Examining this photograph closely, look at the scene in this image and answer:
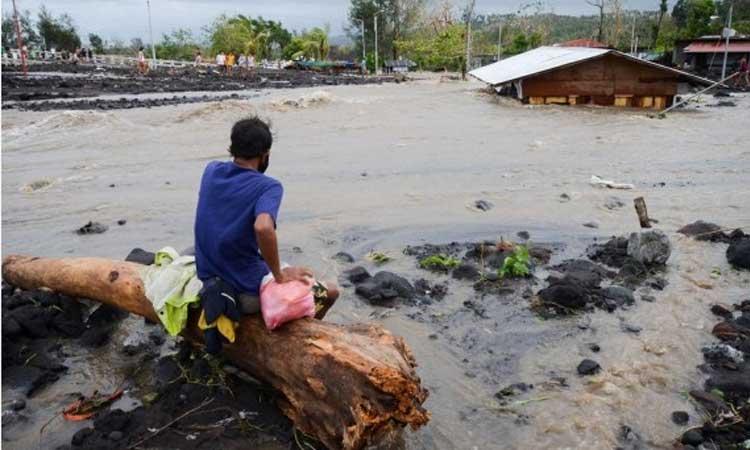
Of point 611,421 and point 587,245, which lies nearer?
point 611,421

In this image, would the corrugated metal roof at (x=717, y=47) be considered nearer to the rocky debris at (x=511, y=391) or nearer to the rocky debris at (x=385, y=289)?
the rocky debris at (x=385, y=289)

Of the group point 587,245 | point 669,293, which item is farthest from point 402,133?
point 669,293

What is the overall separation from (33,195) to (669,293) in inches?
345

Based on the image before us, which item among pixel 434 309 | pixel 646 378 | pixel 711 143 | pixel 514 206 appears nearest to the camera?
pixel 646 378

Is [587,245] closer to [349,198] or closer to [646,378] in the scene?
[646,378]

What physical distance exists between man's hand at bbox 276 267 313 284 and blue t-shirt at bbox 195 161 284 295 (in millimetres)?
150

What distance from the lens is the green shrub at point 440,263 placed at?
20.3 feet

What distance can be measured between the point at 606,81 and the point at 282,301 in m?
20.1

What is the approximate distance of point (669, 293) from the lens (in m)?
5.52

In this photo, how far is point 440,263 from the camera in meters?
6.20

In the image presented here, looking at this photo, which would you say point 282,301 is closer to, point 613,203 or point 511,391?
point 511,391

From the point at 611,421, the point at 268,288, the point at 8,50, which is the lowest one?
the point at 611,421

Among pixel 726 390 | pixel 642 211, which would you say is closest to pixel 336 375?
pixel 726 390

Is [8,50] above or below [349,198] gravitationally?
above
